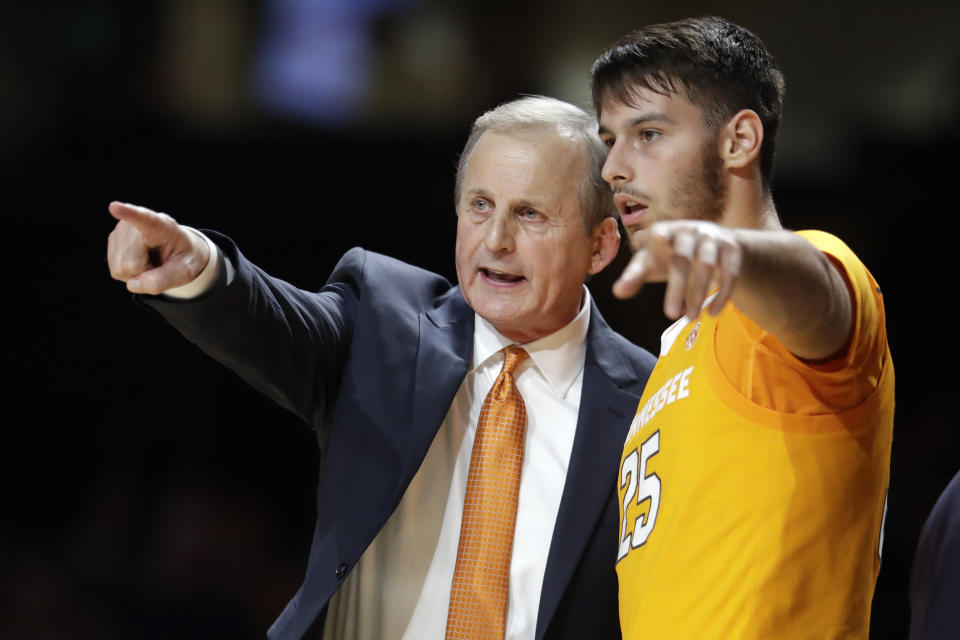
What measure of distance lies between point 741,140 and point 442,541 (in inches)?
41.3

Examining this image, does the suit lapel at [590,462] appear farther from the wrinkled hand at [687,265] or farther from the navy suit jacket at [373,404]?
the wrinkled hand at [687,265]

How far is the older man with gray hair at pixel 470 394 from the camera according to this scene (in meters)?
2.06

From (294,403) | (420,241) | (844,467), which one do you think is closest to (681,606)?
(844,467)

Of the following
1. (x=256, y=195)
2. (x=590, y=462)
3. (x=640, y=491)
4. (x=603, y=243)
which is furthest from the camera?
(x=256, y=195)

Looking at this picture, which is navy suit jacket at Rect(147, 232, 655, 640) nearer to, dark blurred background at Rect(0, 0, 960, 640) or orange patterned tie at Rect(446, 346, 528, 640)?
orange patterned tie at Rect(446, 346, 528, 640)

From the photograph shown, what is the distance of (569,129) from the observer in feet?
7.90

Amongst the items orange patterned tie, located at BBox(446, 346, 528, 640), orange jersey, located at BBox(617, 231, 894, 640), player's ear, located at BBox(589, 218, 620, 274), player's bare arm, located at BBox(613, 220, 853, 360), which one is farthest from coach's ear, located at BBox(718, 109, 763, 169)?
orange patterned tie, located at BBox(446, 346, 528, 640)

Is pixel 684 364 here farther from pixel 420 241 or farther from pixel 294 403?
pixel 420 241

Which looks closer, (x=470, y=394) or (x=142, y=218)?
(x=142, y=218)

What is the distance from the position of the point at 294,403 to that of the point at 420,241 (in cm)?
268

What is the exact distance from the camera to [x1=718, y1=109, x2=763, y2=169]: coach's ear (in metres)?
1.85

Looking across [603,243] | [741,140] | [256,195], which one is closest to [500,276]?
[603,243]

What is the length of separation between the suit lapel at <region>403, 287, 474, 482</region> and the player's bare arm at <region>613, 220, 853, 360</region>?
3.01 ft

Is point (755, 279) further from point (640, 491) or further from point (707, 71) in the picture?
point (707, 71)
